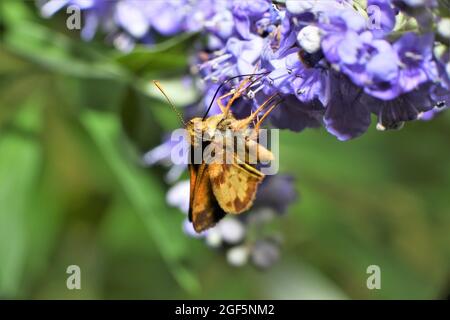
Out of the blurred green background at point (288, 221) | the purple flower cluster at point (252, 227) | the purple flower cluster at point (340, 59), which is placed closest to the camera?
the purple flower cluster at point (340, 59)

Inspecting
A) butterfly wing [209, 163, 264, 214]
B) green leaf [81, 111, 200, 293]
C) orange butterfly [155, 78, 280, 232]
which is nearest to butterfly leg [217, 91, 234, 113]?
orange butterfly [155, 78, 280, 232]

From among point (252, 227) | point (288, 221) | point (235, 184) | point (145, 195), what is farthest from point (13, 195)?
point (288, 221)

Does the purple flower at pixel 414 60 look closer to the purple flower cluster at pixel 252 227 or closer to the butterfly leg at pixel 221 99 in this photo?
the butterfly leg at pixel 221 99

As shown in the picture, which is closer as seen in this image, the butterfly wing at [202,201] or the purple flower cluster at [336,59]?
the purple flower cluster at [336,59]

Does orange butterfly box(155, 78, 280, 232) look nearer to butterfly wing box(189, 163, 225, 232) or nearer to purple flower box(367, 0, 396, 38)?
butterfly wing box(189, 163, 225, 232)

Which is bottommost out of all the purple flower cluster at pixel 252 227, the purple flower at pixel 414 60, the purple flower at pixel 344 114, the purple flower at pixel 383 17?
the purple flower cluster at pixel 252 227

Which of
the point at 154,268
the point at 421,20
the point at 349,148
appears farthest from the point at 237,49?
the point at 154,268

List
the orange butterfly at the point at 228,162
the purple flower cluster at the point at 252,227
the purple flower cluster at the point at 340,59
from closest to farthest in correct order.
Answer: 1. the purple flower cluster at the point at 340,59
2. the orange butterfly at the point at 228,162
3. the purple flower cluster at the point at 252,227

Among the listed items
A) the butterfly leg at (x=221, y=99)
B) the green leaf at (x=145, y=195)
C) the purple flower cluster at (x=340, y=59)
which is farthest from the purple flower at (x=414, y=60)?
the green leaf at (x=145, y=195)

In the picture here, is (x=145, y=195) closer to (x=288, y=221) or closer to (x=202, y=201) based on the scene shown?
(x=202, y=201)
